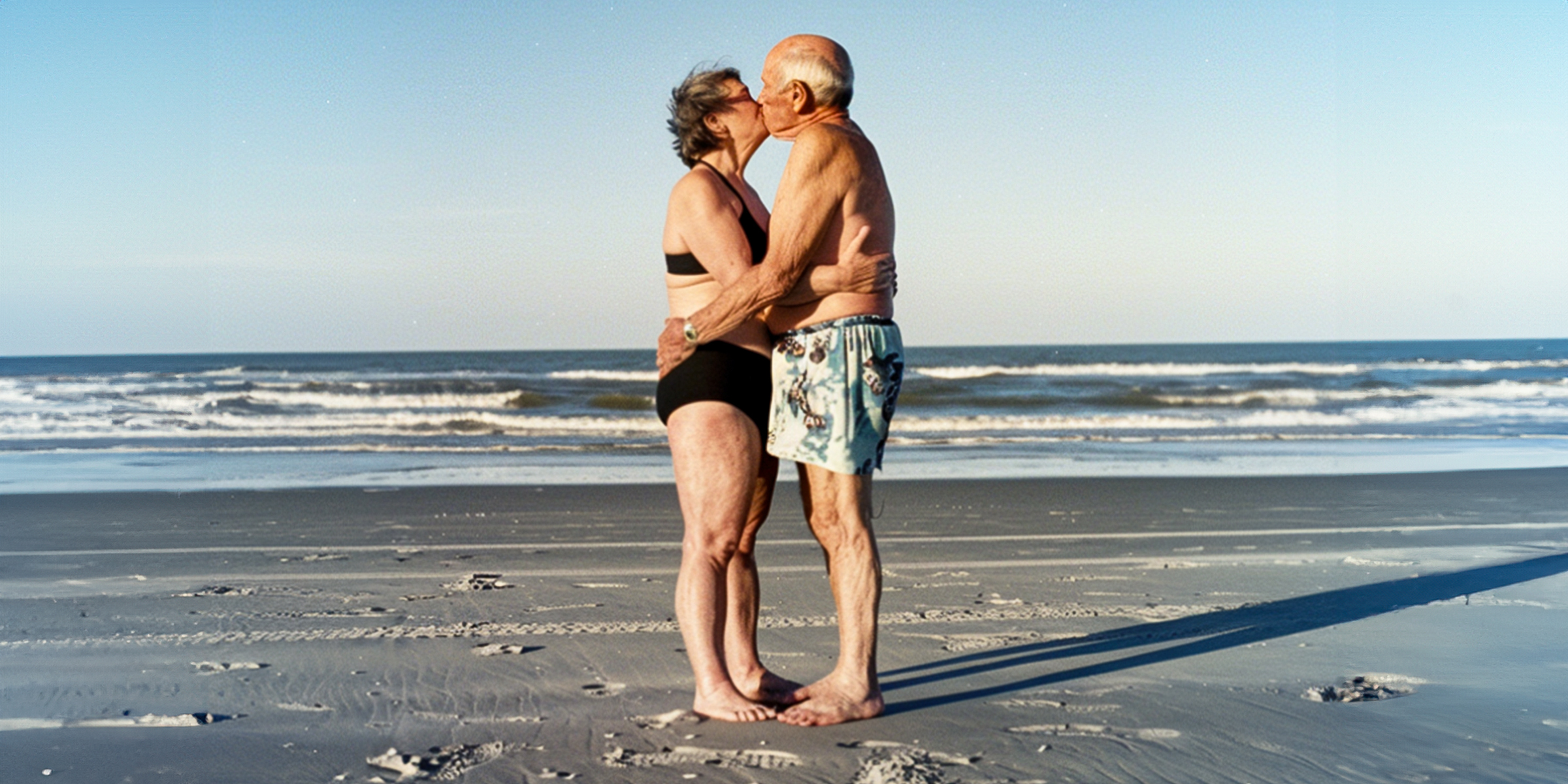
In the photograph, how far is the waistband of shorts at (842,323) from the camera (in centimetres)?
344

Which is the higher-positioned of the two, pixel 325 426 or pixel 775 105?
pixel 775 105

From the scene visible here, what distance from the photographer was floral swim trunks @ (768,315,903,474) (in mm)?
3418

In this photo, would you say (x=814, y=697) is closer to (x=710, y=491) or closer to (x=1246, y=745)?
(x=710, y=491)

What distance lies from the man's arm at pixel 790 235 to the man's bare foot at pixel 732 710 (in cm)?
102

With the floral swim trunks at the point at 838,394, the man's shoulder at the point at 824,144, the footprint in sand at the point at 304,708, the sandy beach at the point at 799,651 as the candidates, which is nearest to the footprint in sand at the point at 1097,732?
the sandy beach at the point at 799,651

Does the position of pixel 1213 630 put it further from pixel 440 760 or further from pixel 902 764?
pixel 440 760

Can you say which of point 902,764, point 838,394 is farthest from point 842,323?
point 902,764

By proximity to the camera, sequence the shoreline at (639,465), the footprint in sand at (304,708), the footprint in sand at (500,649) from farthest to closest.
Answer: the shoreline at (639,465), the footprint in sand at (500,649), the footprint in sand at (304,708)

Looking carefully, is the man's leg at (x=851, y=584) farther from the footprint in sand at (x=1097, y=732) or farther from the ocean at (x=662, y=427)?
the ocean at (x=662, y=427)

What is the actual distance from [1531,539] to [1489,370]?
36443mm

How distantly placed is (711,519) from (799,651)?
3.59ft

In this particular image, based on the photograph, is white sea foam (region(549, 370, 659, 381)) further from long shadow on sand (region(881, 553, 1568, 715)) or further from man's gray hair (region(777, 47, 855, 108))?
man's gray hair (region(777, 47, 855, 108))

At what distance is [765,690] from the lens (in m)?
3.62

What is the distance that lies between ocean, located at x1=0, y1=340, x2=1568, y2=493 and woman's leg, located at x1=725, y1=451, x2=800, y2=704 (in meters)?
7.49
